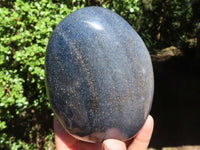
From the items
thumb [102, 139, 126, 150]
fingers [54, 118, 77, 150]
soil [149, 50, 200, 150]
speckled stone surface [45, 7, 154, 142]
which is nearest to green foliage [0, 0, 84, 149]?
fingers [54, 118, 77, 150]

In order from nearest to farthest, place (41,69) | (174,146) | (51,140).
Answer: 1. (41,69)
2. (51,140)
3. (174,146)

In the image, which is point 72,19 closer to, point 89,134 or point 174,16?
point 89,134

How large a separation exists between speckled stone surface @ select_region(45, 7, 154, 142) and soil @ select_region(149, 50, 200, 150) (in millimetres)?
3178

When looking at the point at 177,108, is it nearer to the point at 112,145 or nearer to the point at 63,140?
the point at 63,140

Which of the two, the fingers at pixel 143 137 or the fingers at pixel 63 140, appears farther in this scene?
the fingers at pixel 63 140

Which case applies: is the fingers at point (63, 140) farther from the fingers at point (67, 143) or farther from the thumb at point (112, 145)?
the thumb at point (112, 145)

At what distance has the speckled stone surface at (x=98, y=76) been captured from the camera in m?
1.27

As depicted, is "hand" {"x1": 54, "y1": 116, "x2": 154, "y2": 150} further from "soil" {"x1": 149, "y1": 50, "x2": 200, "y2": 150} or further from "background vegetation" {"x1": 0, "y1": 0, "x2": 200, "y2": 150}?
"soil" {"x1": 149, "y1": 50, "x2": 200, "y2": 150}

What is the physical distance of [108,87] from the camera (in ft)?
4.17

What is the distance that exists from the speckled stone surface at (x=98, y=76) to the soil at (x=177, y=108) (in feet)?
10.4

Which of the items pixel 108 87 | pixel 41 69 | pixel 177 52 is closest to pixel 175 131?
pixel 41 69

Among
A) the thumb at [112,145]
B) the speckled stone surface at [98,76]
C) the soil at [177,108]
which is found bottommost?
the soil at [177,108]

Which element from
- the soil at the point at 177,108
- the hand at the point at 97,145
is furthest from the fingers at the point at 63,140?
the soil at the point at 177,108

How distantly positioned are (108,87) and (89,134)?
35 cm
